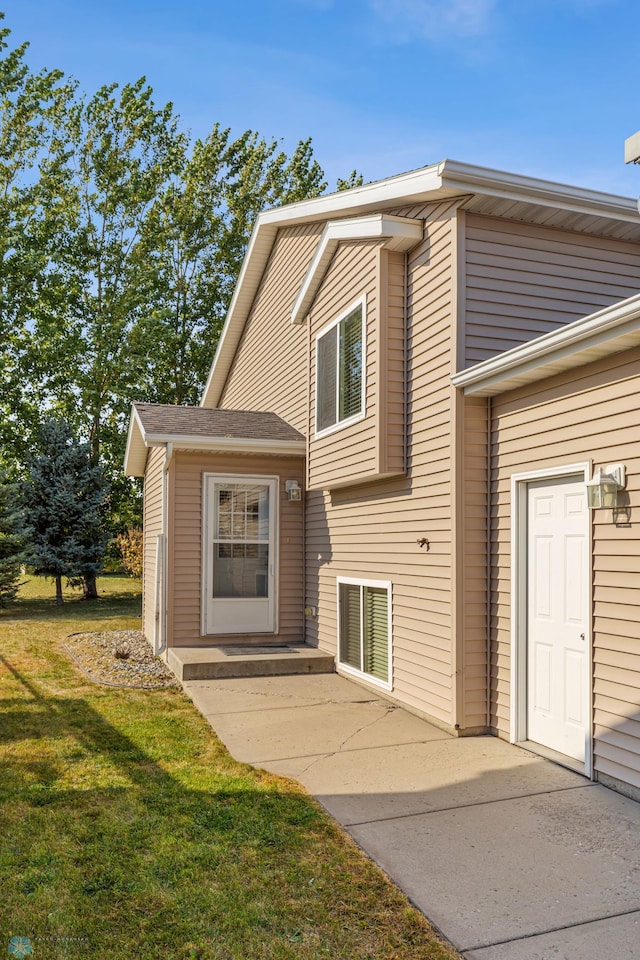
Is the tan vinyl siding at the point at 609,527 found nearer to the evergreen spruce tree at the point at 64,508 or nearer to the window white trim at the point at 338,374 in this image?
the window white trim at the point at 338,374

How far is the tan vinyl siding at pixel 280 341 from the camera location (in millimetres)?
10797

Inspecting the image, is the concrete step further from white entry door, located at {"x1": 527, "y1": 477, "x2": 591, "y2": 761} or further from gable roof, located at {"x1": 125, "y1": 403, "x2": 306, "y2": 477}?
white entry door, located at {"x1": 527, "y1": 477, "x2": 591, "y2": 761}

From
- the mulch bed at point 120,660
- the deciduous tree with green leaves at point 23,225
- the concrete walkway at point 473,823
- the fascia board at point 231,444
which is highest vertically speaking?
the deciduous tree with green leaves at point 23,225

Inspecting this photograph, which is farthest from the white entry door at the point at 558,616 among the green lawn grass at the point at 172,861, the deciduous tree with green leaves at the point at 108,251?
the deciduous tree with green leaves at the point at 108,251

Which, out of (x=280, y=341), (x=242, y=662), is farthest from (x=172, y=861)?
(x=280, y=341)

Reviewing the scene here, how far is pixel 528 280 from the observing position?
6.60 m

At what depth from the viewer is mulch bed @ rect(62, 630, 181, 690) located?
840 centimetres

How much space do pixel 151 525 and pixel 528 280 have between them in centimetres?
782

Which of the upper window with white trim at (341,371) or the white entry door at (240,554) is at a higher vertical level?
the upper window with white trim at (341,371)

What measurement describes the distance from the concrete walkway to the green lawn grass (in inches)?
7.9

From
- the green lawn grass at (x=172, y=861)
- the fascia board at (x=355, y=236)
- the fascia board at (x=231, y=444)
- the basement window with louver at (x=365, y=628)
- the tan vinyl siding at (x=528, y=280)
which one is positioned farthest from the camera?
the fascia board at (x=231, y=444)

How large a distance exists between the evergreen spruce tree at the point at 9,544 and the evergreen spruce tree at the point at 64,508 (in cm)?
Answer: 102

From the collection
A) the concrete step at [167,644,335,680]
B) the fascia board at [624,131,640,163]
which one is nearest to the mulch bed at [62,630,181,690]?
the concrete step at [167,644,335,680]

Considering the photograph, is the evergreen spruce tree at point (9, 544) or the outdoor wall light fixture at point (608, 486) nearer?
the outdoor wall light fixture at point (608, 486)
